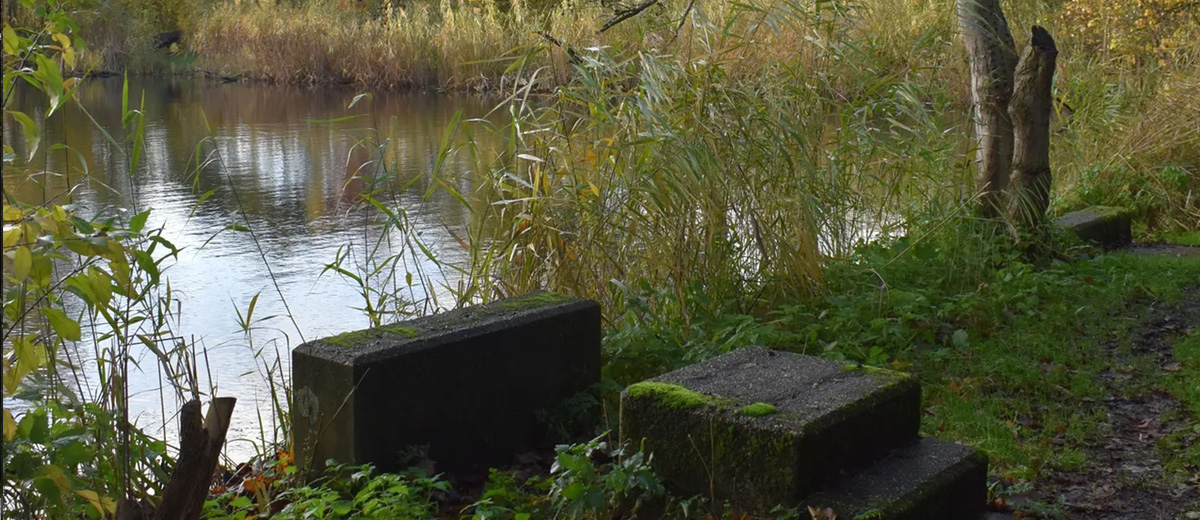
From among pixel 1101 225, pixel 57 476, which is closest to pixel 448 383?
pixel 57 476

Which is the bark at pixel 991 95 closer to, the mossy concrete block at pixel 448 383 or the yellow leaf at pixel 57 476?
the mossy concrete block at pixel 448 383

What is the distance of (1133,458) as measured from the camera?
355 centimetres

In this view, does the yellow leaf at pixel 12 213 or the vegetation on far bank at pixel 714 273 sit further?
the vegetation on far bank at pixel 714 273

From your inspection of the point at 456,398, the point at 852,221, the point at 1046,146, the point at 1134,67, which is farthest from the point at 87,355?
the point at 1134,67

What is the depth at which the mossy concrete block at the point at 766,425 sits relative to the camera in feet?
9.25

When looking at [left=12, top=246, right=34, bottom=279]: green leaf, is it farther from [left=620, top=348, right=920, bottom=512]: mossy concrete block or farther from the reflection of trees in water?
the reflection of trees in water

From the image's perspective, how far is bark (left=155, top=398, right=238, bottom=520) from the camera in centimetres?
243

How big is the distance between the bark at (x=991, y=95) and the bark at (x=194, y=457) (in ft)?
14.5

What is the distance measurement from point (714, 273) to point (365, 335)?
1.83 m

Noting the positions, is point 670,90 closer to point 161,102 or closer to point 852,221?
point 852,221

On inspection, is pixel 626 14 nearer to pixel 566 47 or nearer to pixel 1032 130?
pixel 566 47

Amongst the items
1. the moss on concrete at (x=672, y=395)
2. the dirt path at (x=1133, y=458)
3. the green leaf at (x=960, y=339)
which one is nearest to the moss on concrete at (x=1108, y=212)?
the dirt path at (x=1133, y=458)

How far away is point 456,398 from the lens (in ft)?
11.4

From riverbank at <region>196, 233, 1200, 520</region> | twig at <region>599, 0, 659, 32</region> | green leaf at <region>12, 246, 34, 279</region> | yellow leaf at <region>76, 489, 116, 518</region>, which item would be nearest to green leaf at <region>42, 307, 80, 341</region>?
green leaf at <region>12, 246, 34, 279</region>
